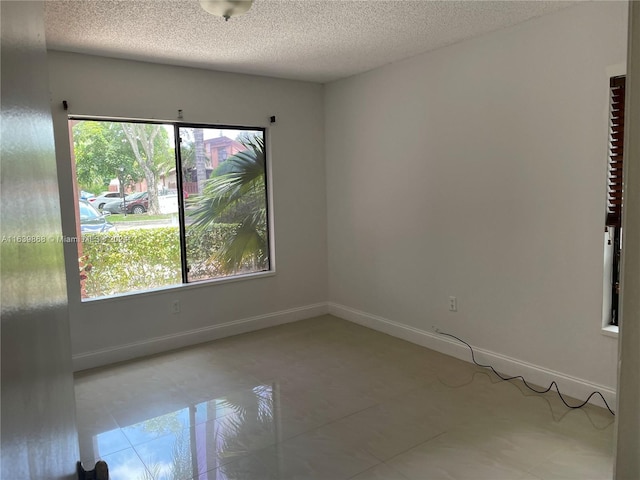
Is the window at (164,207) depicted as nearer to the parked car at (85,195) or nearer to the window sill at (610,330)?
the parked car at (85,195)

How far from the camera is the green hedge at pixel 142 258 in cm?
383

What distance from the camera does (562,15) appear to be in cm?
294

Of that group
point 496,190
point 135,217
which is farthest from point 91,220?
point 496,190

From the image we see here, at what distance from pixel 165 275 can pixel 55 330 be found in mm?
3610

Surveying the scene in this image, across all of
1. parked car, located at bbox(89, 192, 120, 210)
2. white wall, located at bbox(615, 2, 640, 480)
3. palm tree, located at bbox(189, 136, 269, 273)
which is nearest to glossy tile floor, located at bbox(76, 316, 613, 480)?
palm tree, located at bbox(189, 136, 269, 273)

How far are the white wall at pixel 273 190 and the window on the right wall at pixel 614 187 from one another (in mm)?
2891

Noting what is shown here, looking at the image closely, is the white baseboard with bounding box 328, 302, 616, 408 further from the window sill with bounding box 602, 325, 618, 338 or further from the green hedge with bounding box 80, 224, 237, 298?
the green hedge with bounding box 80, 224, 237, 298

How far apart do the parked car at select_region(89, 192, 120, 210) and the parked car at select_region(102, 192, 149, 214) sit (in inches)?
1.0

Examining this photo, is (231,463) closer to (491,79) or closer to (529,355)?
(529,355)

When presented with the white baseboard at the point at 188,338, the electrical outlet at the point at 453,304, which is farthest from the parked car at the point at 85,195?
the electrical outlet at the point at 453,304

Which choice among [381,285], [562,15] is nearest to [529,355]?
[381,285]

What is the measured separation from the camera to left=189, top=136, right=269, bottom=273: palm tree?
174 inches

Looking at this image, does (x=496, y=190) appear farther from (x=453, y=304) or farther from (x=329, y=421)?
(x=329, y=421)

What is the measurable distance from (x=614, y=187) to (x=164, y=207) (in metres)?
3.52
